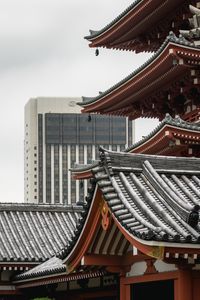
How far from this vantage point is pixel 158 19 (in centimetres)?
3175

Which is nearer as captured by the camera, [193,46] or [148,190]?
[148,190]

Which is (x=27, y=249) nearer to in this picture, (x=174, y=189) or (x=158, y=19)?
(x=158, y=19)

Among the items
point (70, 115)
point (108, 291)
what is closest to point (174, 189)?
point (108, 291)

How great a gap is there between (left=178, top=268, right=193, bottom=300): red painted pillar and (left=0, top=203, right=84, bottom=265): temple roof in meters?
15.3

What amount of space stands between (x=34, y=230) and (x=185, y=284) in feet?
63.2

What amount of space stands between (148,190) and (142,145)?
36.0 feet

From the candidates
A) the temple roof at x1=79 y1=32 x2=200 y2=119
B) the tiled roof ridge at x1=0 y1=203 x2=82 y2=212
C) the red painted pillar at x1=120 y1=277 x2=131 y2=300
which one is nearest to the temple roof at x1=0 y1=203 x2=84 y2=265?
the tiled roof ridge at x1=0 y1=203 x2=82 y2=212

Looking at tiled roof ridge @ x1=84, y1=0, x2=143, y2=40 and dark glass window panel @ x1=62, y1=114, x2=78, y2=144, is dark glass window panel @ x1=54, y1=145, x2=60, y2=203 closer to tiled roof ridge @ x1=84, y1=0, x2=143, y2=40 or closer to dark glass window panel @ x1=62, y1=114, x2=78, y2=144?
dark glass window panel @ x1=62, y1=114, x2=78, y2=144

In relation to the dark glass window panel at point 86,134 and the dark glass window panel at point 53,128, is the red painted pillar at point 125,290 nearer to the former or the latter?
the dark glass window panel at point 53,128

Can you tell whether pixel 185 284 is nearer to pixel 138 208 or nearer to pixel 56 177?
Answer: pixel 138 208

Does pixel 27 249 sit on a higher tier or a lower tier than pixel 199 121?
lower

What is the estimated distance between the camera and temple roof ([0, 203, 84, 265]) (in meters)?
31.7

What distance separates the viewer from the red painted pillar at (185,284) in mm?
15742

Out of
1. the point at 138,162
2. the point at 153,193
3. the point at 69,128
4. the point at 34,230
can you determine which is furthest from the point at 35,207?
the point at 69,128
